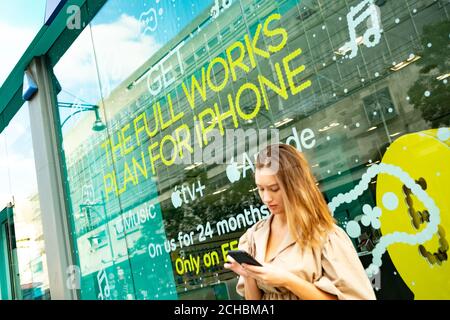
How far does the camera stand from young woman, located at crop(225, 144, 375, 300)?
1.67 m

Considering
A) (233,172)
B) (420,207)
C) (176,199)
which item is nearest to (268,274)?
(420,207)

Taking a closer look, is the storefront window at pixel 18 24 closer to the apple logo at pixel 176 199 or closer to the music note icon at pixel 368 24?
the apple logo at pixel 176 199

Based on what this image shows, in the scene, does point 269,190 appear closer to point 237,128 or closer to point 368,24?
point 237,128

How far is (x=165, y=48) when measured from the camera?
310 centimetres

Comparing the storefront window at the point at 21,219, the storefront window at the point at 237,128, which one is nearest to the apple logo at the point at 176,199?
the storefront window at the point at 237,128

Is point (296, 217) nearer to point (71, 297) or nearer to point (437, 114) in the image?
point (437, 114)

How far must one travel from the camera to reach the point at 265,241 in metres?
1.94

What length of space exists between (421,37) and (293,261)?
0.99 meters

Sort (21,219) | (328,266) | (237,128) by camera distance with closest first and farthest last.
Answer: (328,266)
(237,128)
(21,219)

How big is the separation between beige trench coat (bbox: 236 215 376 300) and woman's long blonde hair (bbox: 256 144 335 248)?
41 millimetres

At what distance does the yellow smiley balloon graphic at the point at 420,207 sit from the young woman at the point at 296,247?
183 mm

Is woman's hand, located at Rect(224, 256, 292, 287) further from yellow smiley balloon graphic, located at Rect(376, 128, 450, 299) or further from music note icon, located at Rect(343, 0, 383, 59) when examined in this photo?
music note icon, located at Rect(343, 0, 383, 59)

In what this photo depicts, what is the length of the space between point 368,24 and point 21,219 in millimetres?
4307

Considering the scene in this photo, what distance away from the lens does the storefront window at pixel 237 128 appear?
178cm
